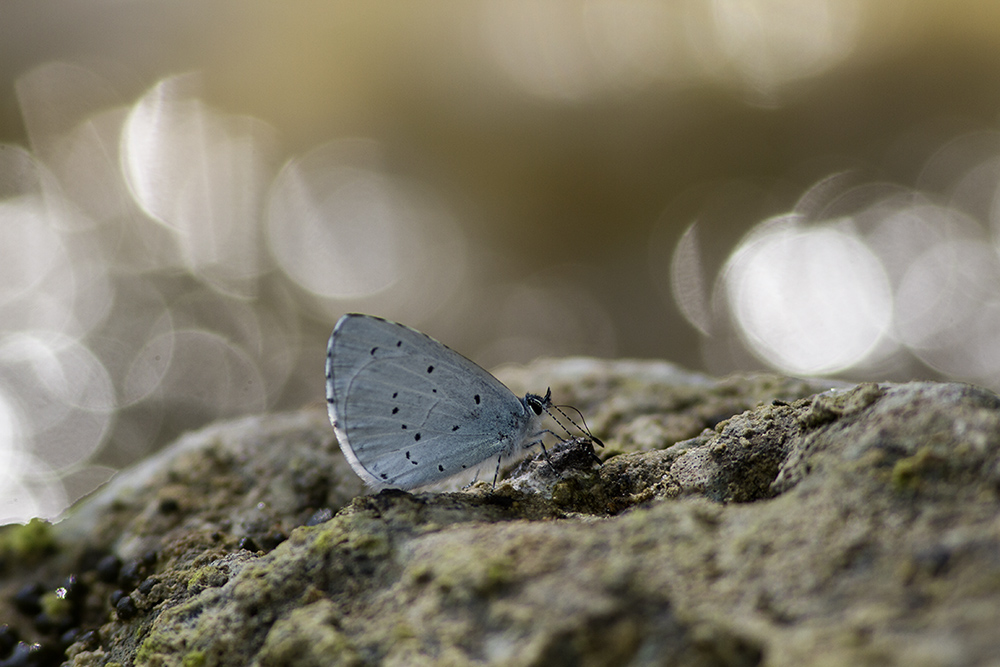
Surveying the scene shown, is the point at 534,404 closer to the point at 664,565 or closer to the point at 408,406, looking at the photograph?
the point at 408,406

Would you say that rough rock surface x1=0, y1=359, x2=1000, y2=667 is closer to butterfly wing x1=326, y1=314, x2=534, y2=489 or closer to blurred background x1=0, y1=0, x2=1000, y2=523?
butterfly wing x1=326, y1=314, x2=534, y2=489

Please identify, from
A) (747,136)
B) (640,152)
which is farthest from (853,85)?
(640,152)

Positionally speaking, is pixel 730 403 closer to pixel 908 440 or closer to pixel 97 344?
pixel 908 440

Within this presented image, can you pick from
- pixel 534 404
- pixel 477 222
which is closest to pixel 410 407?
pixel 534 404

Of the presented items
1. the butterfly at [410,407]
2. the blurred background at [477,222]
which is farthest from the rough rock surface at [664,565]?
the blurred background at [477,222]

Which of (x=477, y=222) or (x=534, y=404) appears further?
(x=477, y=222)

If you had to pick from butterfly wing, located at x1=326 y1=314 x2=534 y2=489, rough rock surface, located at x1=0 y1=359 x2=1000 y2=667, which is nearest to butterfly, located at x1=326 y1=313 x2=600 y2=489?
butterfly wing, located at x1=326 y1=314 x2=534 y2=489

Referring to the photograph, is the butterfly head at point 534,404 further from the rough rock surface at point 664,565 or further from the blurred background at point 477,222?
the blurred background at point 477,222
